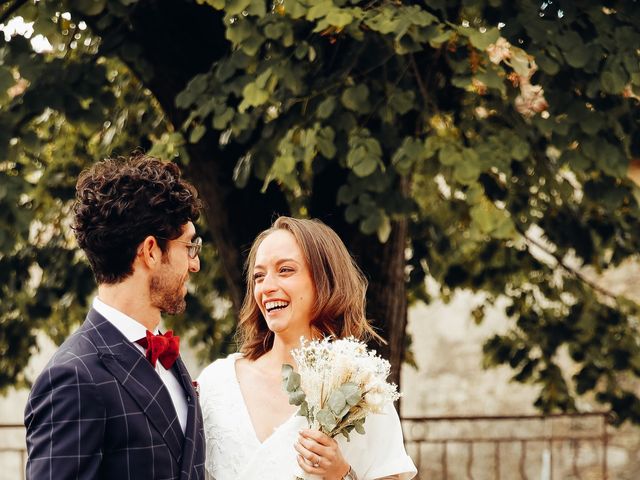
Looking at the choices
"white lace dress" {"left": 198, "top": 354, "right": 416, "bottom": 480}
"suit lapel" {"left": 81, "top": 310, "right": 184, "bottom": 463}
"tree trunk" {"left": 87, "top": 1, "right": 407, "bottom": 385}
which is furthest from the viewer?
"tree trunk" {"left": 87, "top": 1, "right": 407, "bottom": 385}

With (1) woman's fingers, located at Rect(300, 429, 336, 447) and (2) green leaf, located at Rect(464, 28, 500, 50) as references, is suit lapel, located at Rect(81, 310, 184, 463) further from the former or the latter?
(2) green leaf, located at Rect(464, 28, 500, 50)

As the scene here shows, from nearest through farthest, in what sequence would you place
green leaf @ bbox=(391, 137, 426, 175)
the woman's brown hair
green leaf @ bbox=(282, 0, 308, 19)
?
the woman's brown hair, green leaf @ bbox=(282, 0, 308, 19), green leaf @ bbox=(391, 137, 426, 175)

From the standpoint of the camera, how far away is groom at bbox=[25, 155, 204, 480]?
2648 millimetres

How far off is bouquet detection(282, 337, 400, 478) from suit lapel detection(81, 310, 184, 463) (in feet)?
1.59

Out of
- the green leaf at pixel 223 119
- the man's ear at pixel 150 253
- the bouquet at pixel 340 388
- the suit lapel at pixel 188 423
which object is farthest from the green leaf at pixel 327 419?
the green leaf at pixel 223 119

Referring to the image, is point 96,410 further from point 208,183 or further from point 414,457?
point 414,457

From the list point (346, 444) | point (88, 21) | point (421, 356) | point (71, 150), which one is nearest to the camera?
point (346, 444)

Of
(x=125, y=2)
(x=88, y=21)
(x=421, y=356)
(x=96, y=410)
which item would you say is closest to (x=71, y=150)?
(x=88, y=21)

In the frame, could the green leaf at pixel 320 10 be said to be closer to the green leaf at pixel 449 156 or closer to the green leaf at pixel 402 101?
the green leaf at pixel 402 101

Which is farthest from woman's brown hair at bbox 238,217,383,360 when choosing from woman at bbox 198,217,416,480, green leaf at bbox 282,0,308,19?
green leaf at bbox 282,0,308,19

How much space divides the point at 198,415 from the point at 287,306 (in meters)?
0.60

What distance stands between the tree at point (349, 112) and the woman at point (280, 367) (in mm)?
1122

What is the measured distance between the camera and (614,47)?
4965 mm

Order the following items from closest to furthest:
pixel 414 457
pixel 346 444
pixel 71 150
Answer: pixel 346 444 → pixel 71 150 → pixel 414 457
